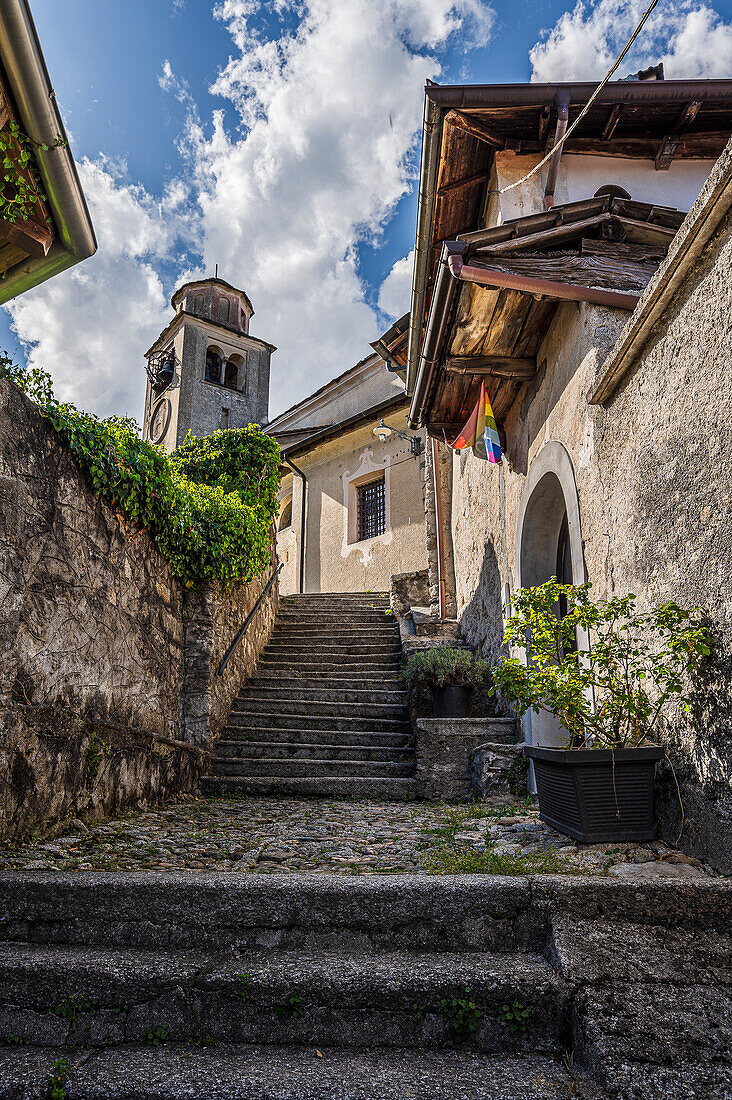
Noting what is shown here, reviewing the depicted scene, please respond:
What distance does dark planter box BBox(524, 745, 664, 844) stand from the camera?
2.89 metres

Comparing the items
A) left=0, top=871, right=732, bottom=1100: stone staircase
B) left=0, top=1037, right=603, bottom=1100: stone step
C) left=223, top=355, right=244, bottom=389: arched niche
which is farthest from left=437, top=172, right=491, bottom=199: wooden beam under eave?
left=223, top=355, right=244, bottom=389: arched niche

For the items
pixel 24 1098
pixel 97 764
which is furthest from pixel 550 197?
pixel 24 1098

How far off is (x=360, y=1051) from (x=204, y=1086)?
446 millimetres

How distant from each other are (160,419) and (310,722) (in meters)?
19.5

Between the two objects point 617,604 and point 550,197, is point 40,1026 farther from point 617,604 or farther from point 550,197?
point 550,197

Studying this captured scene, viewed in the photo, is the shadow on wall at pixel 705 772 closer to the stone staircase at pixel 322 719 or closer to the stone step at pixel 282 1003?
the stone step at pixel 282 1003

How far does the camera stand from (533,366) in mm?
5566

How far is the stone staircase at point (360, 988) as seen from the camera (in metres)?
1.66

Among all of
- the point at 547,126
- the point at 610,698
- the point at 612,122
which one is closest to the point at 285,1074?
the point at 610,698

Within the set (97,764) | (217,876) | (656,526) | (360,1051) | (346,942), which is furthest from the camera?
(97,764)

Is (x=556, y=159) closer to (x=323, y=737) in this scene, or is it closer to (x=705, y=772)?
(x=705, y=772)

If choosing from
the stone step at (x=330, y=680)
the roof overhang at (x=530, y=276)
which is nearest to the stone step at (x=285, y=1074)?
the roof overhang at (x=530, y=276)

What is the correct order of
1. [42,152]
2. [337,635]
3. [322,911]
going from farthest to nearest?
[337,635] → [42,152] → [322,911]

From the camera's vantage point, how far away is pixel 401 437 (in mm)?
14320
